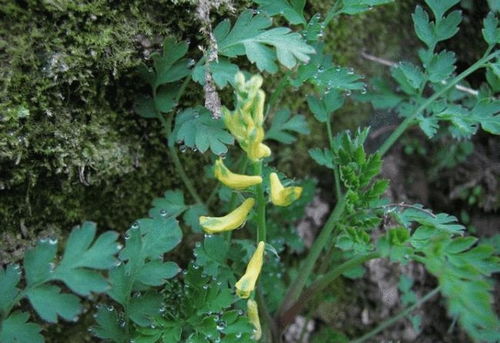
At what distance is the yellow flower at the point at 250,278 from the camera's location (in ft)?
4.50

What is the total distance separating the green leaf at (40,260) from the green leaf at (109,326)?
0.22 meters

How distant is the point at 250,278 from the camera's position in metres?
1.38

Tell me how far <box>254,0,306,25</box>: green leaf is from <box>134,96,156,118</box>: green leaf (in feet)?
1.51

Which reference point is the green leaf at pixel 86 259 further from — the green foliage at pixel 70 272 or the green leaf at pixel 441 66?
the green leaf at pixel 441 66

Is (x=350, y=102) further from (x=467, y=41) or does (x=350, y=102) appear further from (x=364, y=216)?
(x=364, y=216)

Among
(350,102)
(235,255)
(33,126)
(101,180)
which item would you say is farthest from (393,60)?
(33,126)

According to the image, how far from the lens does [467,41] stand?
2.38m

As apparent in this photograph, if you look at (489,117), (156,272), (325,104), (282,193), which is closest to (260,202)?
(282,193)

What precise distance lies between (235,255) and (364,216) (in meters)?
0.42

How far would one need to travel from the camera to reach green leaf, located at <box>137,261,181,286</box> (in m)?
1.42

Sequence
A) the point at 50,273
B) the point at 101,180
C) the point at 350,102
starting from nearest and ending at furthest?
the point at 50,273 < the point at 101,180 < the point at 350,102

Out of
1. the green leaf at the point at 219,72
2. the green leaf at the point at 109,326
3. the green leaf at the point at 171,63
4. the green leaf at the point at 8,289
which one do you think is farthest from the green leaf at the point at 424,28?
the green leaf at the point at 8,289

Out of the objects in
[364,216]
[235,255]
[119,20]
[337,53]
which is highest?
[119,20]

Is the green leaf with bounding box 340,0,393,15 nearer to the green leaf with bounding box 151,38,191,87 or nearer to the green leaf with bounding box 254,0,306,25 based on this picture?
the green leaf with bounding box 254,0,306,25
